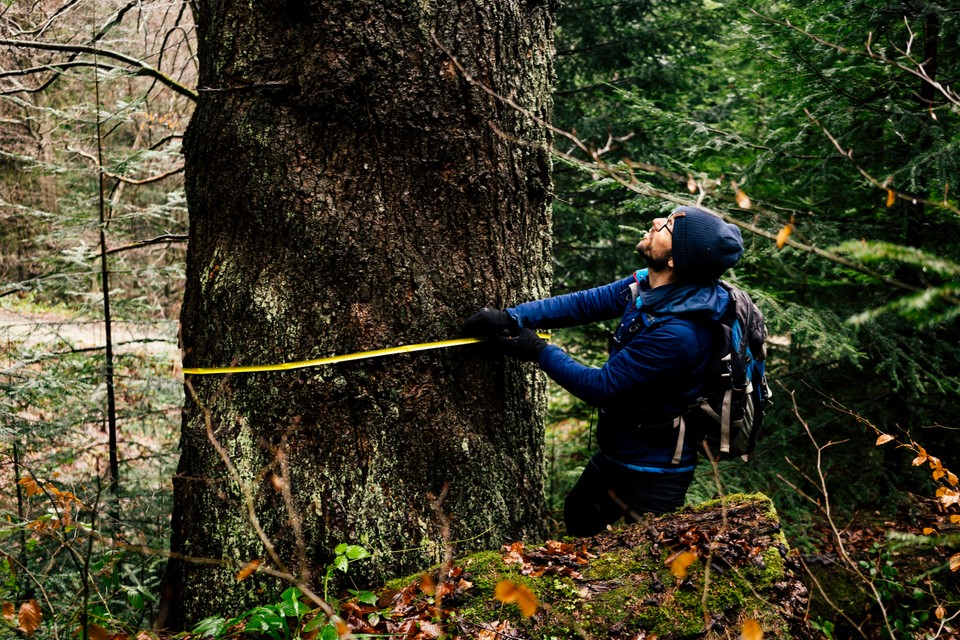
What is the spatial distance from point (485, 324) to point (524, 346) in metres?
0.24

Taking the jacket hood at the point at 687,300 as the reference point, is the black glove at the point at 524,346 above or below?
below

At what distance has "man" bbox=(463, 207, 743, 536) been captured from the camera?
9.93 ft

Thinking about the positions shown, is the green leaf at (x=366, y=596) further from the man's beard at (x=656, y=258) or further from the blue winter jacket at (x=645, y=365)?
the man's beard at (x=656, y=258)

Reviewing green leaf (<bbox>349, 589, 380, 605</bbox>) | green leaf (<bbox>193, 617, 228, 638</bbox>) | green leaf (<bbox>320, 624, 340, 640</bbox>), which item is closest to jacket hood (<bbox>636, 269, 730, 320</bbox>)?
green leaf (<bbox>349, 589, 380, 605</bbox>)

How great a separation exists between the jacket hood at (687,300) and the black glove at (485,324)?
0.80 metres

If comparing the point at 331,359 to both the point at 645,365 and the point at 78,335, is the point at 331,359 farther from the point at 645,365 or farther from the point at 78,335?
the point at 78,335

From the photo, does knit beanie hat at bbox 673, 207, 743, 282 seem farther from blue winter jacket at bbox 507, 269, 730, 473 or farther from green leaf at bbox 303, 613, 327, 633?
green leaf at bbox 303, 613, 327, 633

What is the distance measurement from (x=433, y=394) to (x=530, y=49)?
1771mm

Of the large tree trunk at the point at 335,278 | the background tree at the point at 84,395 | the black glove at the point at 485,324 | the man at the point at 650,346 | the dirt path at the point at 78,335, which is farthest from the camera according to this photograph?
the dirt path at the point at 78,335

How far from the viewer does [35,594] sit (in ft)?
10.9

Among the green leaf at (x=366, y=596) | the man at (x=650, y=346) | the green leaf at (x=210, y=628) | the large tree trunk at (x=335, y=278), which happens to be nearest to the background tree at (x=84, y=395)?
the green leaf at (x=210, y=628)

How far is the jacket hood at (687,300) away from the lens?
3.05 m

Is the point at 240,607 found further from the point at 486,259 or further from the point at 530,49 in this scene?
the point at 530,49

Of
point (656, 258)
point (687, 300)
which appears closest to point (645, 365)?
point (687, 300)
